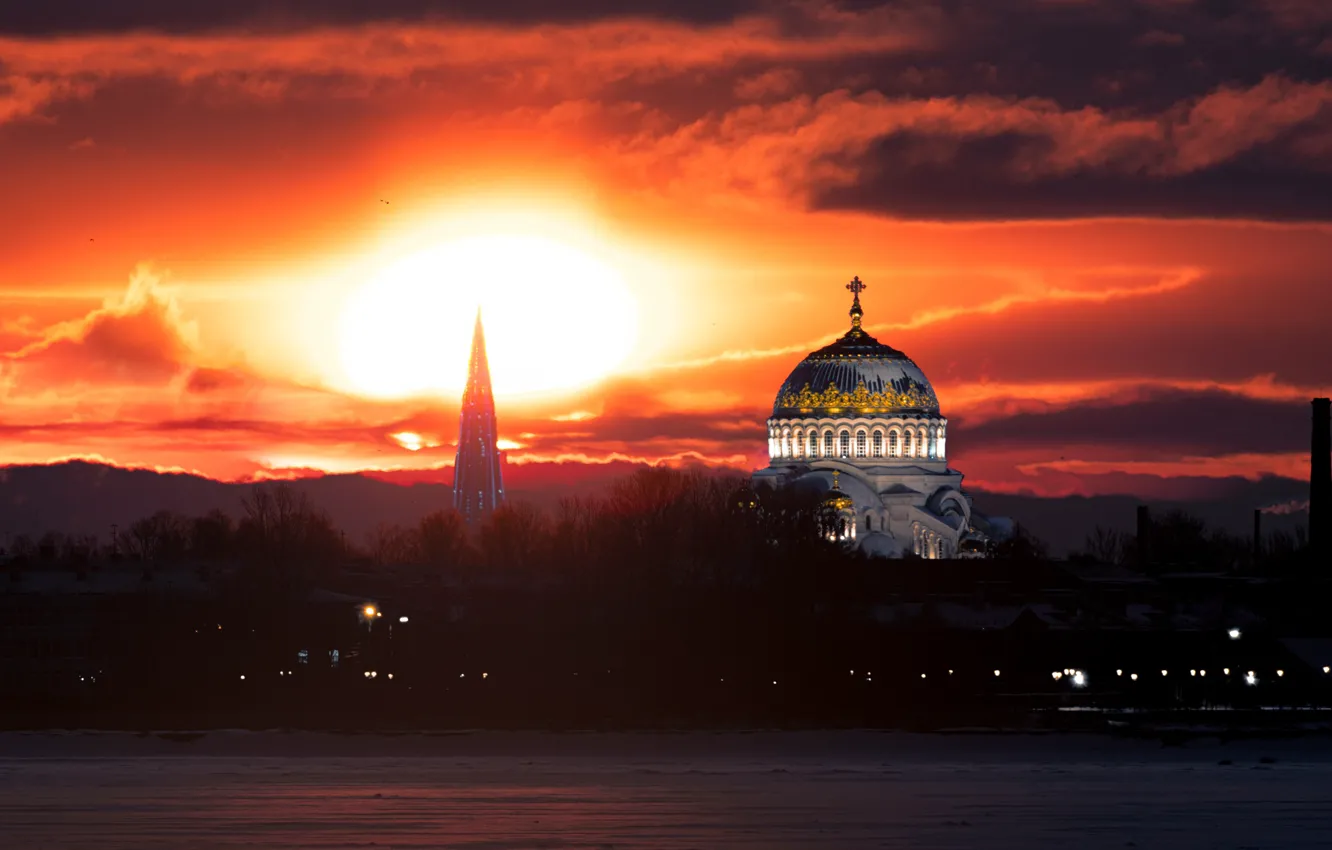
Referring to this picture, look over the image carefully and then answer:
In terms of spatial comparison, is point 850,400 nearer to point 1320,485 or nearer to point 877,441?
point 877,441

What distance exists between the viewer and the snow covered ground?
4838 cm

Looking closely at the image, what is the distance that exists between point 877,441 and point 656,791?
345ft

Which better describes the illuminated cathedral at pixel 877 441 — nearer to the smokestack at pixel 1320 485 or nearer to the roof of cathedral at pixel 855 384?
the roof of cathedral at pixel 855 384

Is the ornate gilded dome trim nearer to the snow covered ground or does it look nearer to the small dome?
the small dome

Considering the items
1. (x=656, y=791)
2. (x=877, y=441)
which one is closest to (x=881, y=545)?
(x=877, y=441)

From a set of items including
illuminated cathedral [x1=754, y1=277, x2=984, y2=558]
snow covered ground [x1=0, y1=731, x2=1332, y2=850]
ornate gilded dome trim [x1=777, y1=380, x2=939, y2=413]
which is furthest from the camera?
ornate gilded dome trim [x1=777, y1=380, x2=939, y2=413]

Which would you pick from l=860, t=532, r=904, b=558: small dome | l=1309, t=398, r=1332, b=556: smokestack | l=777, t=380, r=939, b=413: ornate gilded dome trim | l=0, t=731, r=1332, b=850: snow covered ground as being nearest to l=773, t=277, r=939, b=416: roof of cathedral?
l=777, t=380, r=939, b=413: ornate gilded dome trim

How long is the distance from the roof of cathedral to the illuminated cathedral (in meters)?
0.05

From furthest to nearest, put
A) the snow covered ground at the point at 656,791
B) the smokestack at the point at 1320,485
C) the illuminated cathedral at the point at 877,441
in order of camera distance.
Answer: the illuminated cathedral at the point at 877,441, the smokestack at the point at 1320,485, the snow covered ground at the point at 656,791

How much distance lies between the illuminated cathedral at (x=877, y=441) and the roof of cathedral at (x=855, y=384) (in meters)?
0.05

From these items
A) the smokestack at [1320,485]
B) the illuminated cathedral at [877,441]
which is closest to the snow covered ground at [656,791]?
the smokestack at [1320,485]

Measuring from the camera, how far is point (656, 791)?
180 feet

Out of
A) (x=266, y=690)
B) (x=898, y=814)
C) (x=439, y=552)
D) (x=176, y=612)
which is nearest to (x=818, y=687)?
(x=266, y=690)

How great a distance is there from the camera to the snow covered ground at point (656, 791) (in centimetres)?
4838
